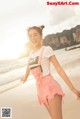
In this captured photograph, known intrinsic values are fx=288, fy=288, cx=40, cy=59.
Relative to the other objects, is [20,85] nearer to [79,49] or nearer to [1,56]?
[1,56]

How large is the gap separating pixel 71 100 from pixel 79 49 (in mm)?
321

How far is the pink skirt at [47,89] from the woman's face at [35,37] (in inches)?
8.9

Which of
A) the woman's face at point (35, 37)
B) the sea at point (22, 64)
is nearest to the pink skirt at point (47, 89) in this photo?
the sea at point (22, 64)

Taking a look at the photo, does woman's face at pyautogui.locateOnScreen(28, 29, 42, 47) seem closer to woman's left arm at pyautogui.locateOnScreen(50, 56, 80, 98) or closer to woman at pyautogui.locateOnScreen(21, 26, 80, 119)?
woman at pyautogui.locateOnScreen(21, 26, 80, 119)

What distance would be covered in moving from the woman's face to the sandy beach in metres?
0.20

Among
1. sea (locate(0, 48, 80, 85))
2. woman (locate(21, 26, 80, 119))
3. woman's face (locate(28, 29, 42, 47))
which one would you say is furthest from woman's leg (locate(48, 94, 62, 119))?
woman's face (locate(28, 29, 42, 47))

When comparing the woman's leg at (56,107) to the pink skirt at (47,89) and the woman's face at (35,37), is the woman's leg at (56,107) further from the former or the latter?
the woman's face at (35,37)

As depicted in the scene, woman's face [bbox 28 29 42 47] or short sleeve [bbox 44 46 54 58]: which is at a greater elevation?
woman's face [bbox 28 29 42 47]

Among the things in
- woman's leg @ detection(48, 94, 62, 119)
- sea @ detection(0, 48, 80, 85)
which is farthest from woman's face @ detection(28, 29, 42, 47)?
woman's leg @ detection(48, 94, 62, 119)

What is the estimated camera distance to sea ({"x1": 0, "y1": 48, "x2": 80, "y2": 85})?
1797 millimetres

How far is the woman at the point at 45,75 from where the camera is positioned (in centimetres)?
177

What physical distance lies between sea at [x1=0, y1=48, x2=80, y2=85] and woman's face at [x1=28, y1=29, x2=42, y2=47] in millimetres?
115

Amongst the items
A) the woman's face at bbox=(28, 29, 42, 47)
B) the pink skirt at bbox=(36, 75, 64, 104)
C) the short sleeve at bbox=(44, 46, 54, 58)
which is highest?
the woman's face at bbox=(28, 29, 42, 47)

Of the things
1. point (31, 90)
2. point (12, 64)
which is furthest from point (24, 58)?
point (31, 90)
